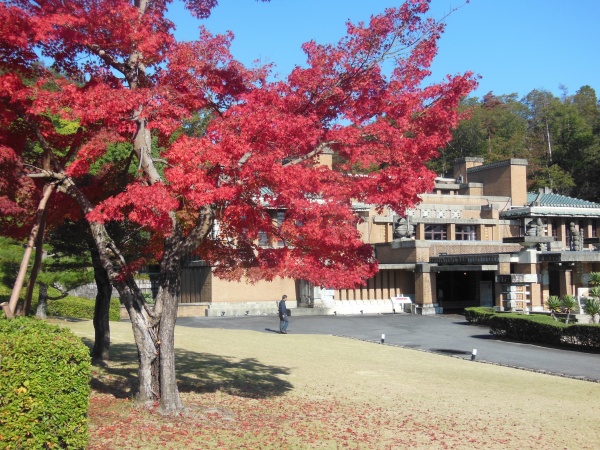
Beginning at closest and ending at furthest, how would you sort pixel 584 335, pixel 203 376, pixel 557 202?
pixel 203 376 → pixel 584 335 → pixel 557 202

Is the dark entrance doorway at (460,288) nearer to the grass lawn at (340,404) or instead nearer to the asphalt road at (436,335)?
the asphalt road at (436,335)

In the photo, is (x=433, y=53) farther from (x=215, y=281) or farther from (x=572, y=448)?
(x=215, y=281)

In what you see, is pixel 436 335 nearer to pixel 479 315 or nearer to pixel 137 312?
pixel 479 315

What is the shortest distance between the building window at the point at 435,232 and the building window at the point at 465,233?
1.13 metres

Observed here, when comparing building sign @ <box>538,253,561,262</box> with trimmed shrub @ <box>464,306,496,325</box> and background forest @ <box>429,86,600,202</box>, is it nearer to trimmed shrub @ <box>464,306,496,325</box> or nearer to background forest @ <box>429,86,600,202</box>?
trimmed shrub @ <box>464,306,496,325</box>

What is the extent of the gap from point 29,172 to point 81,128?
1863 mm

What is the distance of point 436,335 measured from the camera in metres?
28.5

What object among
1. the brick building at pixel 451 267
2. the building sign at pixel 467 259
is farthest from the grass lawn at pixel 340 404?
the building sign at pixel 467 259

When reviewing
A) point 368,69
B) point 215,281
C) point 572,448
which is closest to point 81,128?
point 368,69

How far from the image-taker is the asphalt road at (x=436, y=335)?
2095cm

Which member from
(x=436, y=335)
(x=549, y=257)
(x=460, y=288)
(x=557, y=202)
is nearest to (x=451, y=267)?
(x=549, y=257)

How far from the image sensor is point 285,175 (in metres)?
10.8

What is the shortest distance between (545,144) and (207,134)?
234ft

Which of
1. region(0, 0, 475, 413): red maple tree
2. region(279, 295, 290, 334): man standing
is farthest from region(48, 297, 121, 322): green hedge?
region(0, 0, 475, 413): red maple tree
